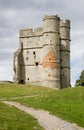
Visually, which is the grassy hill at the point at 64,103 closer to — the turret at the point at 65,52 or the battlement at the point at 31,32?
the turret at the point at 65,52

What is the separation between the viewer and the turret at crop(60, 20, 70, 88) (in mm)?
91125

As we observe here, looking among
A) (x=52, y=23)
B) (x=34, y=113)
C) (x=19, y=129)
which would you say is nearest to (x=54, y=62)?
(x=52, y=23)

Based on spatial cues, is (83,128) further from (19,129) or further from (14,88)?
(14,88)

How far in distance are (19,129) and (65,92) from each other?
2316 centimetres

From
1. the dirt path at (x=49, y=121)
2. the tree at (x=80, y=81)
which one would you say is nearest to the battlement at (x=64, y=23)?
the tree at (x=80, y=81)

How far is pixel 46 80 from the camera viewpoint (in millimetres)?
87938

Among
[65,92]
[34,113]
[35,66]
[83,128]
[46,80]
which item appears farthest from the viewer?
[35,66]

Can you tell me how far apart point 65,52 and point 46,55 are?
4868 millimetres

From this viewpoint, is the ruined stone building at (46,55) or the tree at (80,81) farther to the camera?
the tree at (80,81)

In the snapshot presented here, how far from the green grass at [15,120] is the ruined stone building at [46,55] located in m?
49.4

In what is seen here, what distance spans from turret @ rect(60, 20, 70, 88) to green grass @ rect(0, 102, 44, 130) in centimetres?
5193

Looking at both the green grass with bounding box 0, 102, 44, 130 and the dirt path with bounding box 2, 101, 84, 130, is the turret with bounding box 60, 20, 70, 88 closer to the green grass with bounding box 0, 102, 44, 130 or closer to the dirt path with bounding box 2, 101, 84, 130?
the dirt path with bounding box 2, 101, 84, 130

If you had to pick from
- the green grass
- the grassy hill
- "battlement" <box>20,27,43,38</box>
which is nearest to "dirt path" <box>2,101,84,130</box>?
the green grass

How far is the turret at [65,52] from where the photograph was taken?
91.1m
